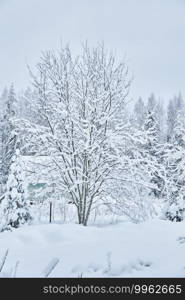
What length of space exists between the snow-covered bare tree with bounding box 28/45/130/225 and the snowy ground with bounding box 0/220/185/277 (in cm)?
508

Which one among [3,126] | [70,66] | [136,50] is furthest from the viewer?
[3,126]

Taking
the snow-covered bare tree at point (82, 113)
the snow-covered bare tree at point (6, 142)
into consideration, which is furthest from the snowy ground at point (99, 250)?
the snow-covered bare tree at point (6, 142)

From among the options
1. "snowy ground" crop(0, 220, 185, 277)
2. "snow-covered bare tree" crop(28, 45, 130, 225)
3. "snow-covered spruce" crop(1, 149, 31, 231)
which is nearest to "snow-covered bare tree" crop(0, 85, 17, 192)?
"snow-covered bare tree" crop(28, 45, 130, 225)

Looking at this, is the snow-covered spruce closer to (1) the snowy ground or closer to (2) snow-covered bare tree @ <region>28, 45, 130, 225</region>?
(2) snow-covered bare tree @ <region>28, 45, 130, 225</region>

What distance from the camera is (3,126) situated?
29.2 meters

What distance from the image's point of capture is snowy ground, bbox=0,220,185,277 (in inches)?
144

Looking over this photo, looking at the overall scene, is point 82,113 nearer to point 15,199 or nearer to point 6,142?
point 15,199

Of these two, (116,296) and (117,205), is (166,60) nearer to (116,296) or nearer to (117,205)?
(117,205)

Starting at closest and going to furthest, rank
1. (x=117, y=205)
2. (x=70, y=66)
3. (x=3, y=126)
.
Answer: (x=117, y=205) → (x=70, y=66) → (x=3, y=126)

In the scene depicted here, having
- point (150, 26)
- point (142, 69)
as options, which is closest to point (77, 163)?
point (142, 69)

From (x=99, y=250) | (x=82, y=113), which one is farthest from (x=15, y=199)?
(x=99, y=250)

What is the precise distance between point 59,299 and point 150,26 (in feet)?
37.9

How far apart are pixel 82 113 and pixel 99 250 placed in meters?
7.93

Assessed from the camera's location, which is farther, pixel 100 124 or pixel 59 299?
pixel 100 124
